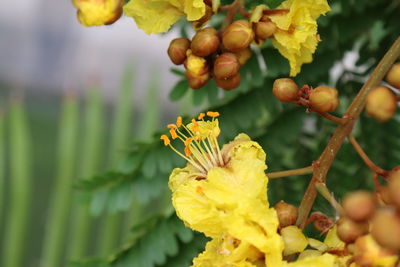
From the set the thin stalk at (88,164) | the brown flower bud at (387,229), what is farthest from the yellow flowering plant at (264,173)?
the thin stalk at (88,164)

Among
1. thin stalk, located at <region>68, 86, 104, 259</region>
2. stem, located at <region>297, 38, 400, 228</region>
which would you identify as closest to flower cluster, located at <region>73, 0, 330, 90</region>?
stem, located at <region>297, 38, 400, 228</region>

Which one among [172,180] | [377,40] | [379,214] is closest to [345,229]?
[379,214]

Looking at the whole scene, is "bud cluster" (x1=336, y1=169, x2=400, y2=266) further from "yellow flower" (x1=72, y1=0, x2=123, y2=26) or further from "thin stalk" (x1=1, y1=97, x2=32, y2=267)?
"thin stalk" (x1=1, y1=97, x2=32, y2=267)

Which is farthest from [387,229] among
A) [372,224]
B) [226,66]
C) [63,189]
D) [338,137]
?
[63,189]

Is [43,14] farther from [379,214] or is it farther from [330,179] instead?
[379,214]

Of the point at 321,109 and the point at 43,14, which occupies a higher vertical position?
the point at 321,109

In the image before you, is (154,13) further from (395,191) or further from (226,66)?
(395,191)
